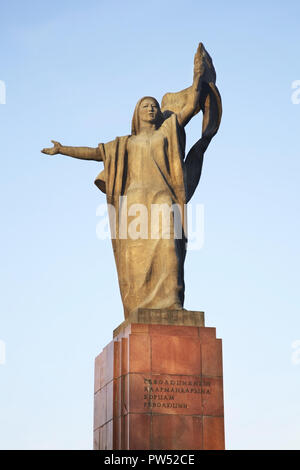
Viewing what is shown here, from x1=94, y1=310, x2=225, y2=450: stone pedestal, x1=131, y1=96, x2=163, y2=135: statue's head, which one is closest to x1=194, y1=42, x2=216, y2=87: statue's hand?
x1=131, y1=96, x2=163, y2=135: statue's head

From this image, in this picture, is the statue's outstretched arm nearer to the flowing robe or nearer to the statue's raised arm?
the flowing robe

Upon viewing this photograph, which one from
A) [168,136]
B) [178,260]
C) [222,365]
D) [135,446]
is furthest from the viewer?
[168,136]

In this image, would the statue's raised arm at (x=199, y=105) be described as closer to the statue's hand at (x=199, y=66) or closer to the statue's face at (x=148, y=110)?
the statue's hand at (x=199, y=66)

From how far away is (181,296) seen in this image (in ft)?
48.2

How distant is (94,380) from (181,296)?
259cm

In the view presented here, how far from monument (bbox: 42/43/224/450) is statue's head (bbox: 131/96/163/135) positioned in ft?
0.07

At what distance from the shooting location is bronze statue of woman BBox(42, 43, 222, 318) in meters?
14.9

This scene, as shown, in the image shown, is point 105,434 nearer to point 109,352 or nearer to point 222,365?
point 109,352

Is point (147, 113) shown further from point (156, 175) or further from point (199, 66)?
point (199, 66)

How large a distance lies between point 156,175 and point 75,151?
187cm

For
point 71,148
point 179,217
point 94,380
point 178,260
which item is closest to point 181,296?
point 178,260

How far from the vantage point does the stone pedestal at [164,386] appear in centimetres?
1315

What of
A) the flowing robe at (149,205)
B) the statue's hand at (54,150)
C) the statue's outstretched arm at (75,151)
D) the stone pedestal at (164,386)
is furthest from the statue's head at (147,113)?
the stone pedestal at (164,386)

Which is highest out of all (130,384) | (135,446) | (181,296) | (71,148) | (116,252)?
(71,148)
